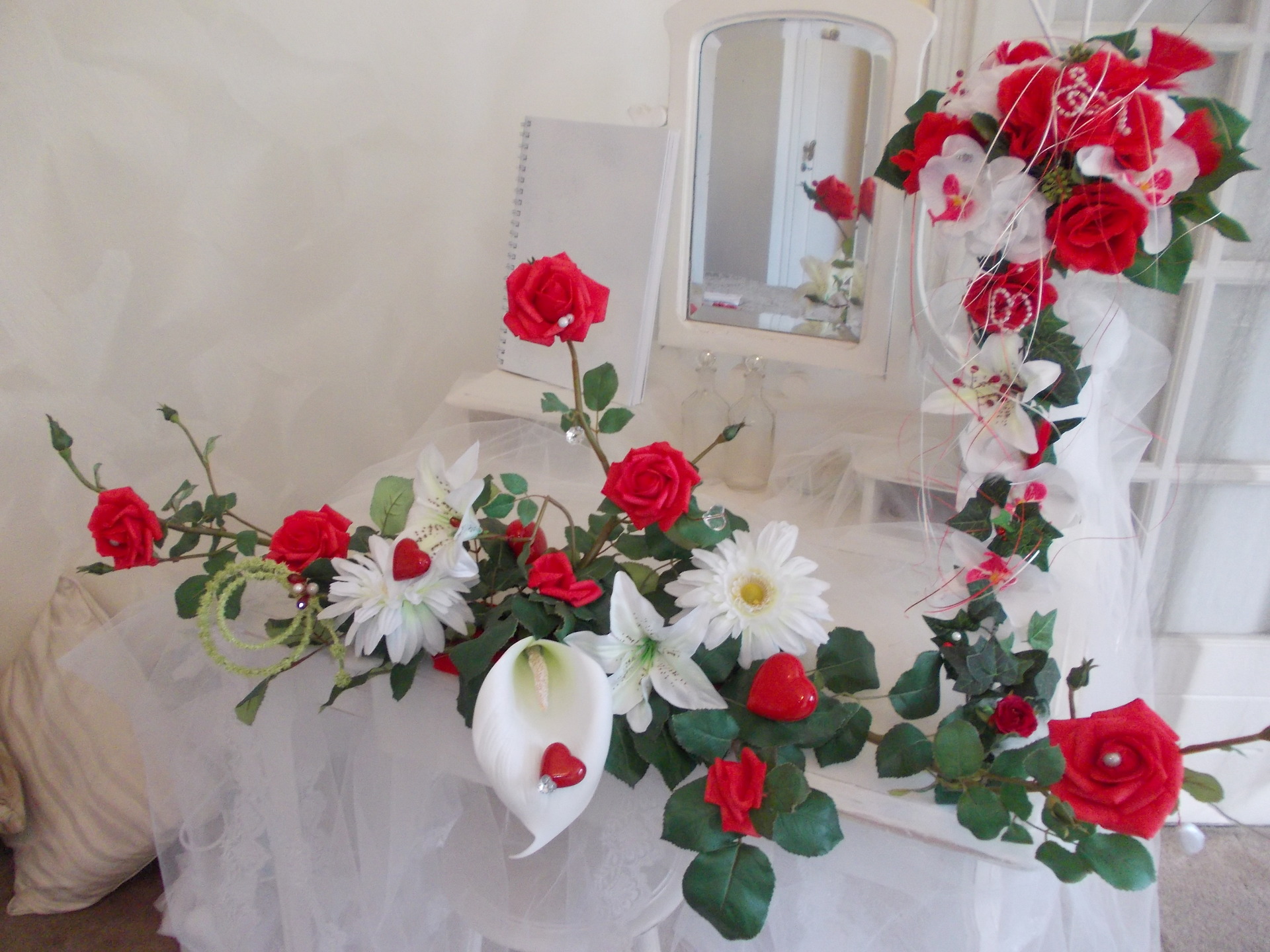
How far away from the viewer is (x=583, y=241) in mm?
1049

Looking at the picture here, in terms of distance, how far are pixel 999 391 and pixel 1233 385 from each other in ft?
1.96

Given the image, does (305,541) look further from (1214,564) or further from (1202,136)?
(1214,564)

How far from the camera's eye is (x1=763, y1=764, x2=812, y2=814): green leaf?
539 mm

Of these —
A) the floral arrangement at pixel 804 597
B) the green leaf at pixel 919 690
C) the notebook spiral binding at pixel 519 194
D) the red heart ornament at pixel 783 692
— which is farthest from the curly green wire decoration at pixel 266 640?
the notebook spiral binding at pixel 519 194

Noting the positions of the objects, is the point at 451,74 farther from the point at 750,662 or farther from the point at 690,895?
the point at 690,895

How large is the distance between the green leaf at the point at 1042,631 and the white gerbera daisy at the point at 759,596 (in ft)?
0.55

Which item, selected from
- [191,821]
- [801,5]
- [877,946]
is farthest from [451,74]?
[877,946]

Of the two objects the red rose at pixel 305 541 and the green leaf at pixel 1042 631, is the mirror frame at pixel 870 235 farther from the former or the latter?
the red rose at pixel 305 541

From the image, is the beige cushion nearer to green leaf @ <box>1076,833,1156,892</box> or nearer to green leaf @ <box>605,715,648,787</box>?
green leaf @ <box>605,715,648,787</box>

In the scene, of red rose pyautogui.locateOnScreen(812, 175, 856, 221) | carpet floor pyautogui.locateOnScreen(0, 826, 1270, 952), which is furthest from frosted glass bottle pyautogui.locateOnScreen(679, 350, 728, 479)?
carpet floor pyautogui.locateOnScreen(0, 826, 1270, 952)

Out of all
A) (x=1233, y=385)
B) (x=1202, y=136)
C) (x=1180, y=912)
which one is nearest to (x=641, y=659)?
(x=1202, y=136)

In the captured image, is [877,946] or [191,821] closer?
[877,946]

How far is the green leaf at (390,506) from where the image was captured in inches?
28.3

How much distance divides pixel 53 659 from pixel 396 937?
2.78 feet
